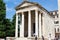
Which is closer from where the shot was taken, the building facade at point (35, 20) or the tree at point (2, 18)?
the building facade at point (35, 20)

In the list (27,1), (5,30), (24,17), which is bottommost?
(5,30)

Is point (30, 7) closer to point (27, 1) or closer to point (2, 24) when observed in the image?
point (27, 1)

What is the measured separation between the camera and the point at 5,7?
39562 mm

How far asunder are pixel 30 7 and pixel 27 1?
1.75 meters

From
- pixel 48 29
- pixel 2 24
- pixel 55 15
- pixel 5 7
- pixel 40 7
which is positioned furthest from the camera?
pixel 55 15

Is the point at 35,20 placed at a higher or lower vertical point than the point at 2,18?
lower

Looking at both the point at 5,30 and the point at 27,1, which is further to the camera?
the point at 5,30

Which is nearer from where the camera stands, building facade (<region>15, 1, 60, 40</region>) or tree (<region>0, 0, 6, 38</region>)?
building facade (<region>15, 1, 60, 40</region>)

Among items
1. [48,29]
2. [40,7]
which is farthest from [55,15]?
[40,7]

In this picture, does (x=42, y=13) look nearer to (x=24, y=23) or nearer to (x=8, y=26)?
(x=24, y=23)

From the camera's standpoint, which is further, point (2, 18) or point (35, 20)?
point (2, 18)

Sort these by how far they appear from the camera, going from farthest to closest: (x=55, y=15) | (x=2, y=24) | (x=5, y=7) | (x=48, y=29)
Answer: (x=55, y=15)
(x=5, y=7)
(x=2, y=24)
(x=48, y=29)

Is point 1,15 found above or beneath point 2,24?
above

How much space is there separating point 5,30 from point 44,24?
12100mm
